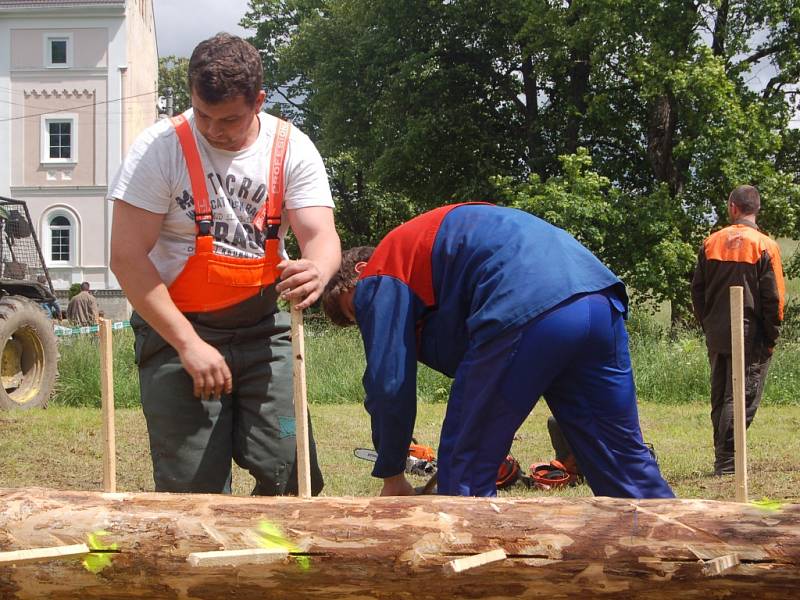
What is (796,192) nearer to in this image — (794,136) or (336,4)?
(794,136)

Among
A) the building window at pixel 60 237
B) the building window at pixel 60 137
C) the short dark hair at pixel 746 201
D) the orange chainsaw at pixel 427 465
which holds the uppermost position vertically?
the building window at pixel 60 137

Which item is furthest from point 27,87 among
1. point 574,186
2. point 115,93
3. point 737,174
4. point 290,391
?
point 290,391

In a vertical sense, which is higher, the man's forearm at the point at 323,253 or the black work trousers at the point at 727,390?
the man's forearm at the point at 323,253

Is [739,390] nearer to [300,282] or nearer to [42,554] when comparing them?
[300,282]

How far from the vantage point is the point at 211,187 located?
3156 millimetres

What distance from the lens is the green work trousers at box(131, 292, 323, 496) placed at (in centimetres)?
326

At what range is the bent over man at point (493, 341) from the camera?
10.1 feet

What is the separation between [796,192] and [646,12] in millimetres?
4339

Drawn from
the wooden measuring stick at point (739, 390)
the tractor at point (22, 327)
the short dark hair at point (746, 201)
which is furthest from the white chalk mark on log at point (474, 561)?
the tractor at point (22, 327)

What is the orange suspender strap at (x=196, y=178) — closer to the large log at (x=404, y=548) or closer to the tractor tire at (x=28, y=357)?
the large log at (x=404, y=548)

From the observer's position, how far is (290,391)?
343 cm

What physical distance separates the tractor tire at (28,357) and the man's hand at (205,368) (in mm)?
7397

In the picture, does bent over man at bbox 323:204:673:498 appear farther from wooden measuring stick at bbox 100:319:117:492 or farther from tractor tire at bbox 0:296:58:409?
tractor tire at bbox 0:296:58:409

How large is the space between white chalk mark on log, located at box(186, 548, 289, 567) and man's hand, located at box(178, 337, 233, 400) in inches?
26.2
